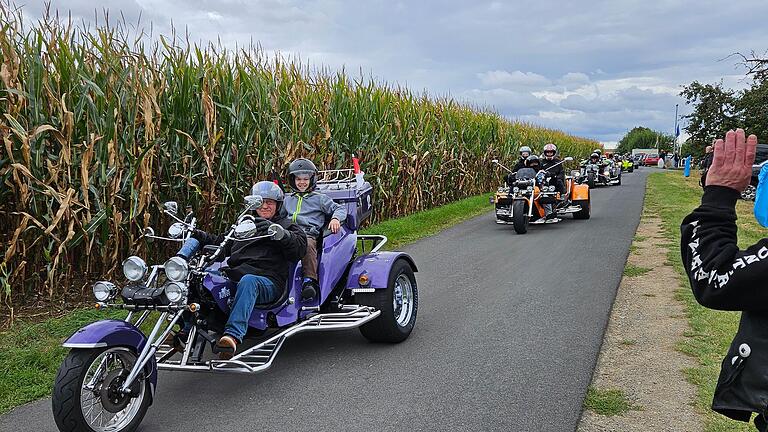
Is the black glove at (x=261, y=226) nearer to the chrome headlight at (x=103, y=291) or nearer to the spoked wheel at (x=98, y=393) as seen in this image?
the chrome headlight at (x=103, y=291)

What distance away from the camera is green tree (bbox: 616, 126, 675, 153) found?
118 m

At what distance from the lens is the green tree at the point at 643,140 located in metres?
118

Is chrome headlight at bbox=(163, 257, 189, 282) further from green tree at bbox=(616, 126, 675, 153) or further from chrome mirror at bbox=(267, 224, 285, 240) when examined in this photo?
green tree at bbox=(616, 126, 675, 153)

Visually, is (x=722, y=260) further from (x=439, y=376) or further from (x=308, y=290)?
(x=308, y=290)

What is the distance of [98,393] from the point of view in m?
4.12

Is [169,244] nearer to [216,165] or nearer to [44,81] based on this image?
[216,165]

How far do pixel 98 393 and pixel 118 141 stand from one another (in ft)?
13.4

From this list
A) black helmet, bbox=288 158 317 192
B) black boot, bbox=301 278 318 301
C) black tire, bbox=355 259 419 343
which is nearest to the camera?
black boot, bbox=301 278 318 301

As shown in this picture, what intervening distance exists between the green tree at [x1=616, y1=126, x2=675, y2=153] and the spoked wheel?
4810 inches

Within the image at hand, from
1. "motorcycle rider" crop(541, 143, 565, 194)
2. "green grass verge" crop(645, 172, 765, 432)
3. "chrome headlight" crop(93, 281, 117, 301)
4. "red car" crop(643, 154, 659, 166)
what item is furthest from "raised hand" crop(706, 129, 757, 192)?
"red car" crop(643, 154, 659, 166)

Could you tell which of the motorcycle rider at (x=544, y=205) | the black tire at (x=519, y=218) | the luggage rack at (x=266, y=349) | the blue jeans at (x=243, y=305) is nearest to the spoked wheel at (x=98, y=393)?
the luggage rack at (x=266, y=349)

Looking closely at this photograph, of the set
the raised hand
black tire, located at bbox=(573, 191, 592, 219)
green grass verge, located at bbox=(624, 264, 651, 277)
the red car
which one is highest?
the raised hand

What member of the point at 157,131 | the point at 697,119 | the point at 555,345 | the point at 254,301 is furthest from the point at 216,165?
the point at 697,119

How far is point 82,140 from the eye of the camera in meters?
7.16
